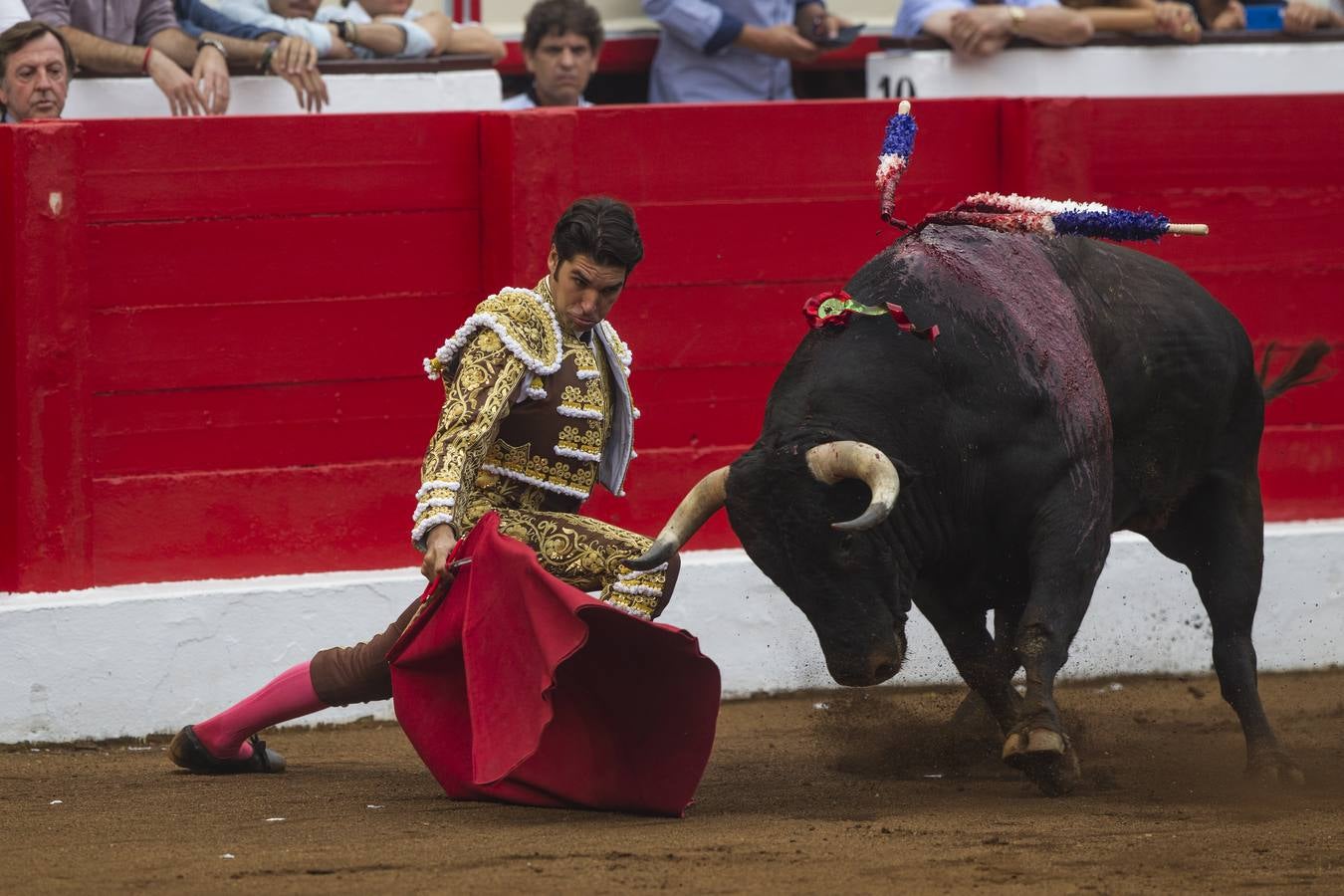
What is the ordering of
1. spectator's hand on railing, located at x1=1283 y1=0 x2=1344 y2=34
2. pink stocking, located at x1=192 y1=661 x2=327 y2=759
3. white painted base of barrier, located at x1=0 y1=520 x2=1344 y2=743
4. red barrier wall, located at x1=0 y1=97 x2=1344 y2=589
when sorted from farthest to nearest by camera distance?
spectator's hand on railing, located at x1=1283 y1=0 x2=1344 y2=34, red barrier wall, located at x1=0 y1=97 x2=1344 y2=589, white painted base of barrier, located at x1=0 y1=520 x2=1344 y2=743, pink stocking, located at x1=192 y1=661 x2=327 y2=759

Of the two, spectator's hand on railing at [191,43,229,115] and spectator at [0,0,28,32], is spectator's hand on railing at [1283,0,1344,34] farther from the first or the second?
spectator at [0,0,28,32]

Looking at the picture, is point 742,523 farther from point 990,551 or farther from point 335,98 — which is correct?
point 335,98

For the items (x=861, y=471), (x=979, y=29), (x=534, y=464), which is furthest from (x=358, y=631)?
(x=979, y=29)

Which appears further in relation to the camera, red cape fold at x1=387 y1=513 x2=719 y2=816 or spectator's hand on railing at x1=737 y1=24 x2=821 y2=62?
spectator's hand on railing at x1=737 y1=24 x2=821 y2=62

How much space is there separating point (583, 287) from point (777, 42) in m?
3.30

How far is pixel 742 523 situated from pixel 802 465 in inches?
6.1

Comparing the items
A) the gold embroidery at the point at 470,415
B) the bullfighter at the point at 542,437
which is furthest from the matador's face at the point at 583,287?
the gold embroidery at the point at 470,415

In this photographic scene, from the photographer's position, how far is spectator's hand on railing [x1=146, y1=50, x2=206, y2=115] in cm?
552

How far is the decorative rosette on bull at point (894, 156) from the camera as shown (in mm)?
4445

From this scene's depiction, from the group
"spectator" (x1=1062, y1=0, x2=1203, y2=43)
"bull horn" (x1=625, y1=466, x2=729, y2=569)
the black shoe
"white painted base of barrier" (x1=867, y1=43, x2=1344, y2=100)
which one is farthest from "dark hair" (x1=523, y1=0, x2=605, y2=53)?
"bull horn" (x1=625, y1=466, x2=729, y2=569)

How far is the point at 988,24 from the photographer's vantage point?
6719 mm

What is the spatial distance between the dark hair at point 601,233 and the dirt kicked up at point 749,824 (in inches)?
35.6

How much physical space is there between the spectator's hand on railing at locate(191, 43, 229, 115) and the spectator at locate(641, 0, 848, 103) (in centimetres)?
178

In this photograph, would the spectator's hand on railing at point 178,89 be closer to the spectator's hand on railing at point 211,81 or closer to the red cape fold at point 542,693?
the spectator's hand on railing at point 211,81
